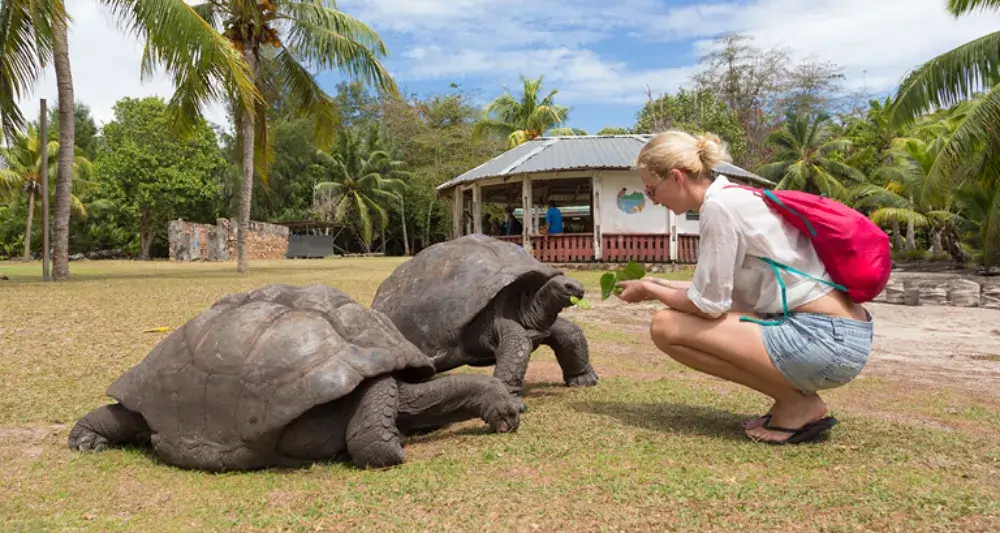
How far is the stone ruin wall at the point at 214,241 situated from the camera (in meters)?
35.7

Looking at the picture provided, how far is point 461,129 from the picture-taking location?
156 ft

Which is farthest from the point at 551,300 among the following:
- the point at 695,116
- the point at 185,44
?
the point at 695,116

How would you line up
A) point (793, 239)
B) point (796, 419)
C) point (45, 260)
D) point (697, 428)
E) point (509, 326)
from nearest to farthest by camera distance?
point (793, 239)
point (796, 419)
point (697, 428)
point (509, 326)
point (45, 260)

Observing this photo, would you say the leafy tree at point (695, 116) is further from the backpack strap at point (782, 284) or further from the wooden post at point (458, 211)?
the backpack strap at point (782, 284)

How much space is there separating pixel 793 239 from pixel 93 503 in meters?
3.58

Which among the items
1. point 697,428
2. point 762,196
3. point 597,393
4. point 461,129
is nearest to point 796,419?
point 697,428

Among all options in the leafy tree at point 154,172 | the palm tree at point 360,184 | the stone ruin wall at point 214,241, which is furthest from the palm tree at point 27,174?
the palm tree at point 360,184

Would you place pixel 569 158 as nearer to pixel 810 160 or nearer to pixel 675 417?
pixel 675 417

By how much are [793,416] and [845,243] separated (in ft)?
3.34

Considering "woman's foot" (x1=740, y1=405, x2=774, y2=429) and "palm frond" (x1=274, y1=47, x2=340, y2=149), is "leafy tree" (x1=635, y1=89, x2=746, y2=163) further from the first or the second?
"woman's foot" (x1=740, y1=405, x2=774, y2=429)

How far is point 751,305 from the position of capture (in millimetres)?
3836

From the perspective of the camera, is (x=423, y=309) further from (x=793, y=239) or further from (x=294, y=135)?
(x=294, y=135)

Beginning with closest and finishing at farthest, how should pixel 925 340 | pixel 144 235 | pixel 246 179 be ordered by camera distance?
pixel 925 340 < pixel 246 179 < pixel 144 235

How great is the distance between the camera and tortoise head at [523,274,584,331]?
16.2ft
